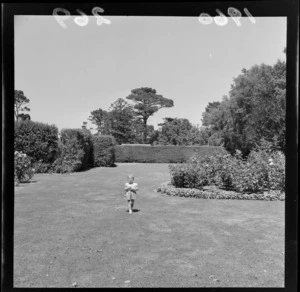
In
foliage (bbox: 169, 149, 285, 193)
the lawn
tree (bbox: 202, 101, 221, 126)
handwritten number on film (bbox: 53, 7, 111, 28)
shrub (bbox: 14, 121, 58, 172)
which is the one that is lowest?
the lawn

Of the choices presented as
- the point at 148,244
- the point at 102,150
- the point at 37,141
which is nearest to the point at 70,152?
the point at 37,141

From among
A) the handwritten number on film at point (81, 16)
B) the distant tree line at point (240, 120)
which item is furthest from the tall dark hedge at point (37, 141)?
the handwritten number on film at point (81, 16)

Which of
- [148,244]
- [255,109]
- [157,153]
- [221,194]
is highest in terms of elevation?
[255,109]

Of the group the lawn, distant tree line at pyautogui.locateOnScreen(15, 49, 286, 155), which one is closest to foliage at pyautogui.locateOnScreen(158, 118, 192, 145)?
distant tree line at pyautogui.locateOnScreen(15, 49, 286, 155)

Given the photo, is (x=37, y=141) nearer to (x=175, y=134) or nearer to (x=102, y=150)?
(x=102, y=150)

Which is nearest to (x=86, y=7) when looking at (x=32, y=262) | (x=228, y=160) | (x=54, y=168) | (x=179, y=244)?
(x=32, y=262)

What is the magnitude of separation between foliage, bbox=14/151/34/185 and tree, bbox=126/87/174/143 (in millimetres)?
39025

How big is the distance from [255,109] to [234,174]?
17.7 m

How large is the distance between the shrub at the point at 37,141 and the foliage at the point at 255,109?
17702mm

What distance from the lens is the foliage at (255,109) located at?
23723 millimetres

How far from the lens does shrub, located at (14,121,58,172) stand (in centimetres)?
1731

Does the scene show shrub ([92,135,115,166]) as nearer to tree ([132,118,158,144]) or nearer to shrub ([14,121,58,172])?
shrub ([14,121,58,172])

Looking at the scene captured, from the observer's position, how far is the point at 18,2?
286 cm

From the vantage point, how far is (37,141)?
57.8ft
